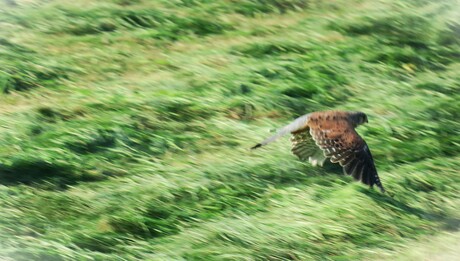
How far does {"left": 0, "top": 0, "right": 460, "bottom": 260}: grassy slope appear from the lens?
6.02m

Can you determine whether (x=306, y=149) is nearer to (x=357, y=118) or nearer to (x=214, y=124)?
(x=357, y=118)

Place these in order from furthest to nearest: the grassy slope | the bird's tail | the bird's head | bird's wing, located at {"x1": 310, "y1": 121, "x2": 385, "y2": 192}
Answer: the bird's head
the bird's tail
bird's wing, located at {"x1": 310, "y1": 121, "x2": 385, "y2": 192}
the grassy slope

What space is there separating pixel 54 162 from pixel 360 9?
450 centimetres

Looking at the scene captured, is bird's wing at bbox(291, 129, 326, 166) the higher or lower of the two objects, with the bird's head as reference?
lower

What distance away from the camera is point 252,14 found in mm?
9859

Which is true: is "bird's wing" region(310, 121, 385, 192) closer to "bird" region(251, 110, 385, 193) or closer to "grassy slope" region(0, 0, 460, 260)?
"bird" region(251, 110, 385, 193)

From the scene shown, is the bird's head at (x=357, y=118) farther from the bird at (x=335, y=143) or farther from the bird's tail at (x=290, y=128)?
the bird's tail at (x=290, y=128)

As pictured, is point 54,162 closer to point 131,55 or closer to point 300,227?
point 300,227

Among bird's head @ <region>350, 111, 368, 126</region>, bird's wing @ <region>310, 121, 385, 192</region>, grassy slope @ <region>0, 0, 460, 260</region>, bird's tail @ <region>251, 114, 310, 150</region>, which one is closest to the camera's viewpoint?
grassy slope @ <region>0, 0, 460, 260</region>

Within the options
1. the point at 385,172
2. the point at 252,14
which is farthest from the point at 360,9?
the point at 385,172

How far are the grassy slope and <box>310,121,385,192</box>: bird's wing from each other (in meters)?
0.18

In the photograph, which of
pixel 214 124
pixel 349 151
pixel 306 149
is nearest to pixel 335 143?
pixel 349 151

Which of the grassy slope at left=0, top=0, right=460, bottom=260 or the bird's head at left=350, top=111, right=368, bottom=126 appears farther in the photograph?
the bird's head at left=350, top=111, right=368, bottom=126

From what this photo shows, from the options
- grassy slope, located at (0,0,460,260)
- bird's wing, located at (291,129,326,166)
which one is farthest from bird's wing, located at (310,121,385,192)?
bird's wing, located at (291,129,326,166)
